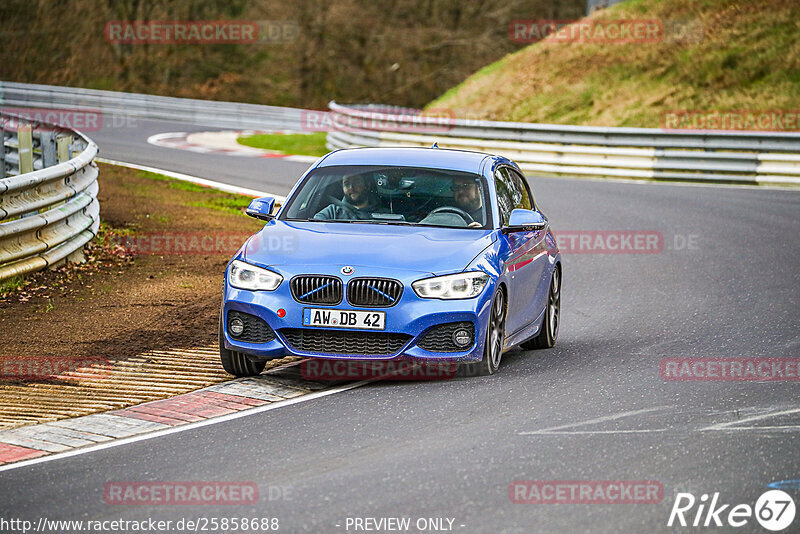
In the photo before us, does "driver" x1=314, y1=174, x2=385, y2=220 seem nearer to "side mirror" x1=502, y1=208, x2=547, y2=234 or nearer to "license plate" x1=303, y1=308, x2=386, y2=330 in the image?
"side mirror" x1=502, y1=208, x2=547, y2=234

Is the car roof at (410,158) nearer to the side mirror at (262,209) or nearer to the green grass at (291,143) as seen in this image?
the side mirror at (262,209)

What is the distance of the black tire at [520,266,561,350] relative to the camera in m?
10.5

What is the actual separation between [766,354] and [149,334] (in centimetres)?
510

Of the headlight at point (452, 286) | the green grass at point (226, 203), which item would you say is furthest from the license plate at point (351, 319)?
the green grass at point (226, 203)

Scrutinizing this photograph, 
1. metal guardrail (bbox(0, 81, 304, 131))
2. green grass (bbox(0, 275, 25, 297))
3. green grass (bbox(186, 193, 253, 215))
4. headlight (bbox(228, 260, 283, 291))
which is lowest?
metal guardrail (bbox(0, 81, 304, 131))

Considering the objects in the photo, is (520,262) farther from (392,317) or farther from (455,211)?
(392,317)

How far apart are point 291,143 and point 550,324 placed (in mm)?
23538

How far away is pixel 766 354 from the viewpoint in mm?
9969

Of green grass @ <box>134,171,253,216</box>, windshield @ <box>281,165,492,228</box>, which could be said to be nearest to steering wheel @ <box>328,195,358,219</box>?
windshield @ <box>281,165,492,228</box>

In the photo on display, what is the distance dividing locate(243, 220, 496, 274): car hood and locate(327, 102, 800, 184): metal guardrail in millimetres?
17847

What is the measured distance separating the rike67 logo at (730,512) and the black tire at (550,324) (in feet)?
14.7

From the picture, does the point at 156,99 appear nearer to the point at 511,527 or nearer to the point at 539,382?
the point at 539,382

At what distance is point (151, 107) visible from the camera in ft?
138

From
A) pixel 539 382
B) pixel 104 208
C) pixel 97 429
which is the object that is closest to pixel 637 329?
pixel 539 382
